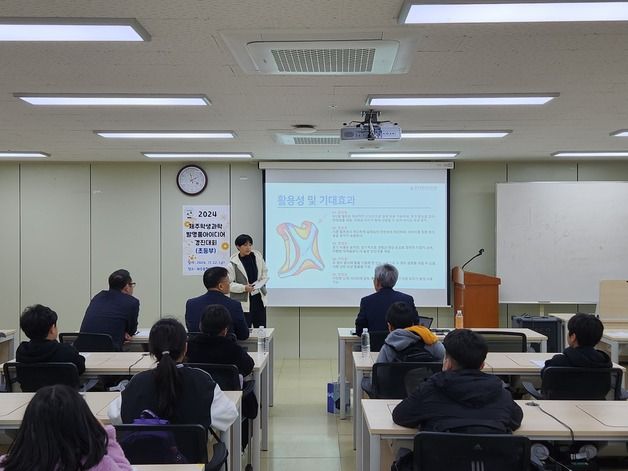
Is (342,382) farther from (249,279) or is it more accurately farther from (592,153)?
(592,153)

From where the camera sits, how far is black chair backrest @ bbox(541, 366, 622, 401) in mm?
3619

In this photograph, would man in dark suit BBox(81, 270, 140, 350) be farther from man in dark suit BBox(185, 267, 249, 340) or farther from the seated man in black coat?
the seated man in black coat

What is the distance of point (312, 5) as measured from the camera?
2705 mm

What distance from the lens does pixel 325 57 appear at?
3.38 metres

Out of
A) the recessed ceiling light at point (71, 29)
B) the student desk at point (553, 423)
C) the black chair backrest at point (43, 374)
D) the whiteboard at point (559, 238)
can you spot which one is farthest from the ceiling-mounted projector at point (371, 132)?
the whiteboard at point (559, 238)

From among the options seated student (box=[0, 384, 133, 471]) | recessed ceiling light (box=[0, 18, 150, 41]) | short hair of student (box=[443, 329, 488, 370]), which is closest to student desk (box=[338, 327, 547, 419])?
short hair of student (box=[443, 329, 488, 370])

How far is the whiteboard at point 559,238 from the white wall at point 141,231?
369 millimetres

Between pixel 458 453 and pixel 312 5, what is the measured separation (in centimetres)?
199

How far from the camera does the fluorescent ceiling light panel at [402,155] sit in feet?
25.2

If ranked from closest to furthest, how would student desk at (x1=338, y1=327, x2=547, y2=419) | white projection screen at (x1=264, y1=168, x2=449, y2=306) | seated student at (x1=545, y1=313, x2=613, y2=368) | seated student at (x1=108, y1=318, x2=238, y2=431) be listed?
seated student at (x1=108, y1=318, x2=238, y2=431), seated student at (x1=545, y1=313, x2=613, y2=368), student desk at (x1=338, y1=327, x2=547, y2=419), white projection screen at (x1=264, y1=168, x2=449, y2=306)

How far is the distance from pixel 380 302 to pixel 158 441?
3031 mm

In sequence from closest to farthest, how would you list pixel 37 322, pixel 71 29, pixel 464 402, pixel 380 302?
1. pixel 464 402
2. pixel 71 29
3. pixel 37 322
4. pixel 380 302

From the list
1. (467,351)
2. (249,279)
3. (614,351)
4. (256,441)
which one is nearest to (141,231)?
(249,279)

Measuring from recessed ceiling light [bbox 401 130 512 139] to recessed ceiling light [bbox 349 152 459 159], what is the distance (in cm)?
128
